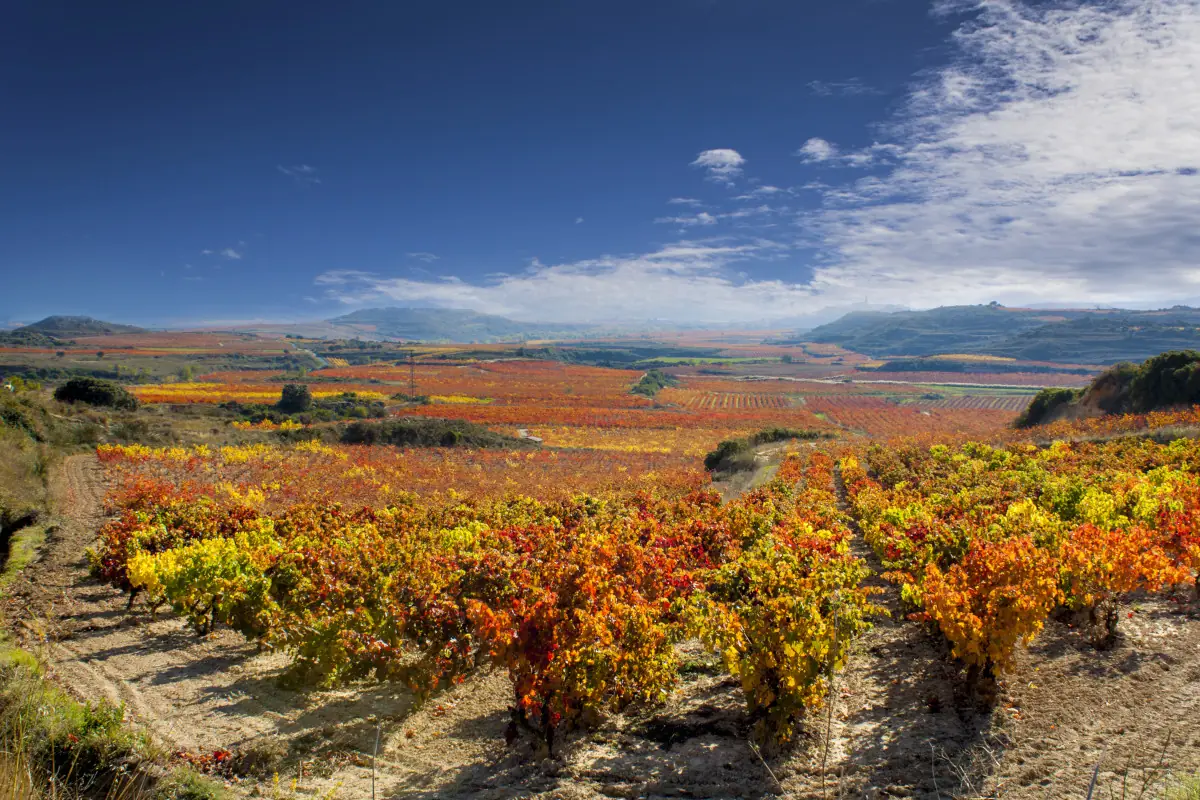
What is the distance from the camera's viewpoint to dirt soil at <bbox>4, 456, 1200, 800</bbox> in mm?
6156

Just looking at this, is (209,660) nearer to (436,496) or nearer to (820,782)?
(820,782)

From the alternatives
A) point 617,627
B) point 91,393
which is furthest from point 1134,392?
point 91,393

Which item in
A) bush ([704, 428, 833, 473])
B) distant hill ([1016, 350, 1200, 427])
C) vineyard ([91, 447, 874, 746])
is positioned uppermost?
distant hill ([1016, 350, 1200, 427])

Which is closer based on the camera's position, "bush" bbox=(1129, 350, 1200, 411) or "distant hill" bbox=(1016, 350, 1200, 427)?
"bush" bbox=(1129, 350, 1200, 411)

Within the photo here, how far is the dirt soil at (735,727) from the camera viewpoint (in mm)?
6156

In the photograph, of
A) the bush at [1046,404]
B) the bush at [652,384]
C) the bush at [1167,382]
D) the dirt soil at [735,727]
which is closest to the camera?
the dirt soil at [735,727]

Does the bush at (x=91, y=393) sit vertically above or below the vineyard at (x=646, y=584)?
above

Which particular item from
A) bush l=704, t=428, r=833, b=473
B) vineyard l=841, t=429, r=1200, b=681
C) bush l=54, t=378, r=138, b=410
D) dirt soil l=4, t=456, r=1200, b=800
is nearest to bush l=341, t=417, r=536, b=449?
bush l=54, t=378, r=138, b=410

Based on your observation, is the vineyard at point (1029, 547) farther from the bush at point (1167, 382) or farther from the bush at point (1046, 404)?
the bush at point (1046, 404)

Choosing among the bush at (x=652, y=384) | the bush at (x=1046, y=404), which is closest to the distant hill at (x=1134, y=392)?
the bush at (x=1046, y=404)

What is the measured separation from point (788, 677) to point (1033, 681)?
3.67 meters

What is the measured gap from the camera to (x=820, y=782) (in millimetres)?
6305

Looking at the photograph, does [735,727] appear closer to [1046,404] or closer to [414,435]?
[414,435]

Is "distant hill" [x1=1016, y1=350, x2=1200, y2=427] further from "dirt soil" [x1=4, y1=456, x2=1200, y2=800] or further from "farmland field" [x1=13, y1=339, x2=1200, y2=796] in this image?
"dirt soil" [x1=4, y1=456, x2=1200, y2=800]
